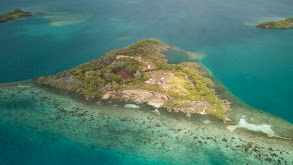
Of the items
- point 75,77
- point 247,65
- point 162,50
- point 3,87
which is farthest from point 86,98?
point 247,65

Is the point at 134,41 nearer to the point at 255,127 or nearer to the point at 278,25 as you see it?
the point at 255,127

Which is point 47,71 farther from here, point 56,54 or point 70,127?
point 70,127

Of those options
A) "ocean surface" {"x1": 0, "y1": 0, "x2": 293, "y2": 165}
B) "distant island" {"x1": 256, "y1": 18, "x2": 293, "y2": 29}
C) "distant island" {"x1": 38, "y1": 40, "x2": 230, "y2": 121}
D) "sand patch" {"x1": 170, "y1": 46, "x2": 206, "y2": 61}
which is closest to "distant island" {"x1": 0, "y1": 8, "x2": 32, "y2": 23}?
"ocean surface" {"x1": 0, "y1": 0, "x2": 293, "y2": 165}

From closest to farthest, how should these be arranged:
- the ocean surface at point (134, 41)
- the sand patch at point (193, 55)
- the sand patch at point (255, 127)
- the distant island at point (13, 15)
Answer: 1. the ocean surface at point (134, 41)
2. the sand patch at point (255, 127)
3. the sand patch at point (193, 55)
4. the distant island at point (13, 15)

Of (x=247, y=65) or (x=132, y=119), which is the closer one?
(x=132, y=119)

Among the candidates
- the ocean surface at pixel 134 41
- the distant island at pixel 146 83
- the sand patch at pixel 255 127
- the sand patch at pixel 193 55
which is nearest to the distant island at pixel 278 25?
the ocean surface at pixel 134 41

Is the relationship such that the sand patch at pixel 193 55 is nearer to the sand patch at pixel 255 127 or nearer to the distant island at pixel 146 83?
the distant island at pixel 146 83
